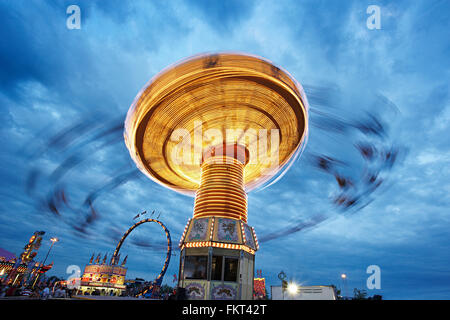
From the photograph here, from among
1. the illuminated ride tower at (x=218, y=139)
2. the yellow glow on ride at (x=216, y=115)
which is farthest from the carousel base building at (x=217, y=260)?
the yellow glow on ride at (x=216, y=115)

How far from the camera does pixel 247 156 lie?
934 inches

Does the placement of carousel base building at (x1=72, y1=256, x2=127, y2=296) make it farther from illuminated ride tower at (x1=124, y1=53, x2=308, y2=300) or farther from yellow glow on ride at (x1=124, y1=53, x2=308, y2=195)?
illuminated ride tower at (x1=124, y1=53, x2=308, y2=300)

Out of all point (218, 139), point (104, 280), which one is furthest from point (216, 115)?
point (104, 280)

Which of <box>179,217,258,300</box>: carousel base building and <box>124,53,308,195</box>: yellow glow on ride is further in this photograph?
<box>124,53,308,195</box>: yellow glow on ride

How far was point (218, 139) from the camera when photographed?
882 inches

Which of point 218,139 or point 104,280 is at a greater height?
point 218,139

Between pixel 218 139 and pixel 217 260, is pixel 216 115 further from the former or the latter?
pixel 217 260

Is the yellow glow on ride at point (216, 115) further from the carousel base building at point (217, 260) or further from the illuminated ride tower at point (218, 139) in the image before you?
the carousel base building at point (217, 260)

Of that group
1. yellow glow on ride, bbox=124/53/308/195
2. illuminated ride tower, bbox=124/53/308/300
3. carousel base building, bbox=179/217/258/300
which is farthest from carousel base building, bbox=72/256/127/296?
carousel base building, bbox=179/217/258/300

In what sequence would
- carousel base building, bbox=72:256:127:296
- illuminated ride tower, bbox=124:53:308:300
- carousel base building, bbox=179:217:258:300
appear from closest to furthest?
1. carousel base building, bbox=179:217:258:300
2. illuminated ride tower, bbox=124:53:308:300
3. carousel base building, bbox=72:256:127:296

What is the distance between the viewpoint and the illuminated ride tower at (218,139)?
1742 centimetres

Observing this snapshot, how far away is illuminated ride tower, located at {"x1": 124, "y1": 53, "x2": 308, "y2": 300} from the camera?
17.4 m
